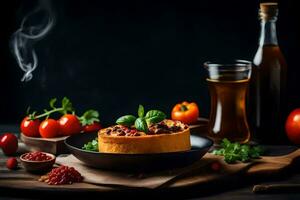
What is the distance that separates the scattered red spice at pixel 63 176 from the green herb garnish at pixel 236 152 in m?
0.72

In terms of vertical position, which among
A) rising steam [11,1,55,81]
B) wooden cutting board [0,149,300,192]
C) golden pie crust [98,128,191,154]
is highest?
rising steam [11,1,55,81]

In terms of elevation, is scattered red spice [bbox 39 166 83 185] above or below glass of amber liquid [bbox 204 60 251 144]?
below

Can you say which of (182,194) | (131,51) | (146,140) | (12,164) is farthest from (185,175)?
(131,51)

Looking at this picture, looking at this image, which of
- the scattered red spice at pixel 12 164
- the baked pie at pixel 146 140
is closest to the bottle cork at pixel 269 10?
the baked pie at pixel 146 140

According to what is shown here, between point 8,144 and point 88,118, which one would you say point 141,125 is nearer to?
point 8,144

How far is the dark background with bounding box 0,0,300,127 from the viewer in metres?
3.89

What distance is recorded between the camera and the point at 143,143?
2850 mm

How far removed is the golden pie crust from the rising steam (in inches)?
54.0

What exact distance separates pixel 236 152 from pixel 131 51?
1234 millimetres

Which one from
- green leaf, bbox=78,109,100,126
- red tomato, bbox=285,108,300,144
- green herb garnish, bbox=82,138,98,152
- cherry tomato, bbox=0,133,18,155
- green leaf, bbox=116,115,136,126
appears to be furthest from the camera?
green leaf, bbox=78,109,100,126

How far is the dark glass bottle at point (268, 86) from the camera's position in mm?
3402

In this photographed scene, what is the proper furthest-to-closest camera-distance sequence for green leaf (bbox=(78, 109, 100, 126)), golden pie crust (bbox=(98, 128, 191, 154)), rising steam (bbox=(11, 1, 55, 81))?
rising steam (bbox=(11, 1, 55, 81))
green leaf (bbox=(78, 109, 100, 126))
golden pie crust (bbox=(98, 128, 191, 154))

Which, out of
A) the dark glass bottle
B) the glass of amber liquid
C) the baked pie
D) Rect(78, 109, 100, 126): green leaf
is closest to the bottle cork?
the dark glass bottle

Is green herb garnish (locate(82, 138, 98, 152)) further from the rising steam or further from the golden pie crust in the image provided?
the rising steam
